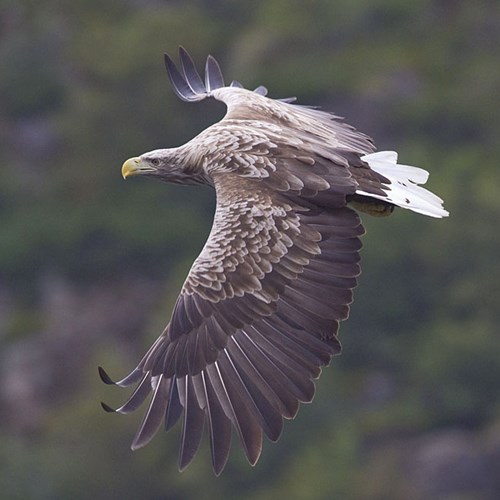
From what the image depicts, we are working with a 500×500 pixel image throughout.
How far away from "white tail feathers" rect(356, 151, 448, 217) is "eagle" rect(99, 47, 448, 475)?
0.04 ft

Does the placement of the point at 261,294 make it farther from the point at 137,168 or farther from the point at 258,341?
the point at 137,168

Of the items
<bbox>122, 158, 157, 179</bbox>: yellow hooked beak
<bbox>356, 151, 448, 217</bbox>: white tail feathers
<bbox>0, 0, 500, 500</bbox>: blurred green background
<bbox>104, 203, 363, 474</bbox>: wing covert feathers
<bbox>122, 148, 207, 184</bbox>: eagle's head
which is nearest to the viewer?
<bbox>104, 203, 363, 474</bbox>: wing covert feathers

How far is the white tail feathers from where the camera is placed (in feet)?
43.0

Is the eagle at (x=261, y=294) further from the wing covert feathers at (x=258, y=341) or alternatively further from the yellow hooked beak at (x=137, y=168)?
the yellow hooked beak at (x=137, y=168)

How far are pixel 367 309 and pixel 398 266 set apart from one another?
151 centimetres

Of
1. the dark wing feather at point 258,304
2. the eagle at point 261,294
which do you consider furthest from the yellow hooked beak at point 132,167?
the dark wing feather at point 258,304

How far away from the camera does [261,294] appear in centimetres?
1264

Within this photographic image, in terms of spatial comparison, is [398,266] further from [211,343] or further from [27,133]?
[211,343]

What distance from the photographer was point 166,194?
4859 cm

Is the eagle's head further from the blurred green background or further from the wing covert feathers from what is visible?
the blurred green background

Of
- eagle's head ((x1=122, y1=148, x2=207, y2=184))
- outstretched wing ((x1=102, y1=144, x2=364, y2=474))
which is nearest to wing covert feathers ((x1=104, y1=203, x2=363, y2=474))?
outstretched wing ((x1=102, y1=144, x2=364, y2=474))

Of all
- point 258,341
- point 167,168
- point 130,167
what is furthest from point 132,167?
point 258,341

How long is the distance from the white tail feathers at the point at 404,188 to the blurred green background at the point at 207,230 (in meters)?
22.4

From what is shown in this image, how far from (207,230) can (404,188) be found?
32.7 m
